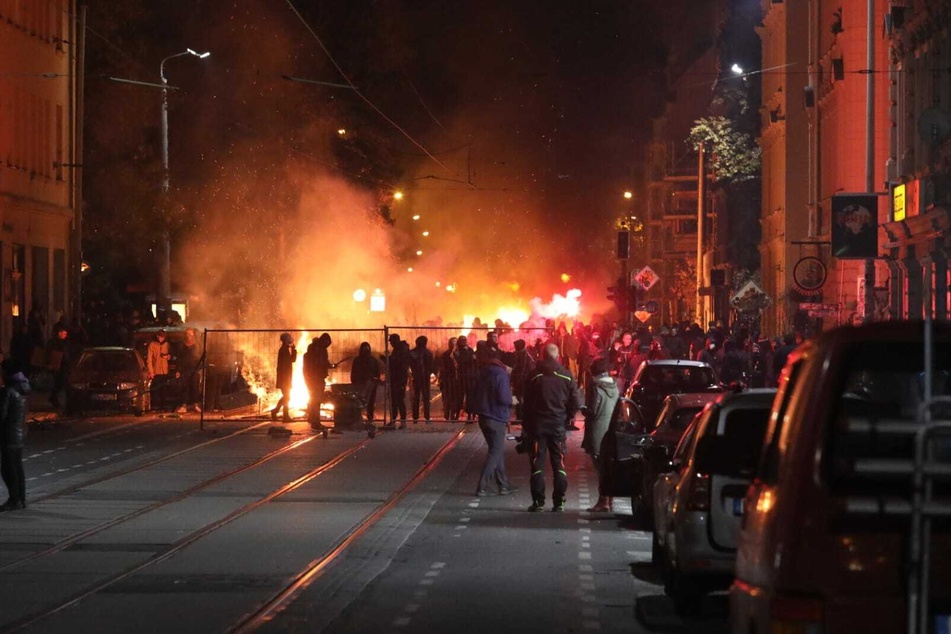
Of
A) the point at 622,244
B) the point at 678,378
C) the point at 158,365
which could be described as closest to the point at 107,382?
the point at 158,365

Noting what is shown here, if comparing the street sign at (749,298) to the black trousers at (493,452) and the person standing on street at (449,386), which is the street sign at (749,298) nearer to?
the person standing on street at (449,386)

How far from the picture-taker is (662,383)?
2284 centimetres

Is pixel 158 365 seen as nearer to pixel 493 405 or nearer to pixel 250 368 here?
pixel 250 368

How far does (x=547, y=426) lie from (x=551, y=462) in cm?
40

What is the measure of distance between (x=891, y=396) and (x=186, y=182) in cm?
4278

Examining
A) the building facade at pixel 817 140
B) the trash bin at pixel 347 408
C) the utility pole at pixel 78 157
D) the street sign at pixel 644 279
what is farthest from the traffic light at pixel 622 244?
the utility pole at pixel 78 157

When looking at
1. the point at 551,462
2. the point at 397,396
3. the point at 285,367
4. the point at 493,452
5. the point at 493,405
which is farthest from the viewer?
the point at 397,396

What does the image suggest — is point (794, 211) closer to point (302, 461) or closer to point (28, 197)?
point (28, 197)

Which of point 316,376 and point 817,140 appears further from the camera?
point 817,140

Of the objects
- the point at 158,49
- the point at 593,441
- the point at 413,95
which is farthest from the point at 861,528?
the point at 413,95

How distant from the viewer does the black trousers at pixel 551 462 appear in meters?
18.0

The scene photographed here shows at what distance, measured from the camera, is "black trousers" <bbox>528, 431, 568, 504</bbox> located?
18.0 m

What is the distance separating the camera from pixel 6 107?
45469 millimetres

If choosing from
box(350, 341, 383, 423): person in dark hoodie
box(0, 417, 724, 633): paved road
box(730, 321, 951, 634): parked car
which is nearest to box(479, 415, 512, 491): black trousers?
box(0, 417, 724, 633): paved road
